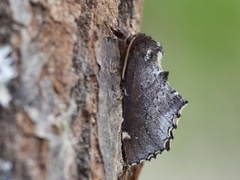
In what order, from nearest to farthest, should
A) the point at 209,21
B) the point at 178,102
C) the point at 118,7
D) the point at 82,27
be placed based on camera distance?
1. the point at 82,27
2. the point at 178,102
3. the point at 118,7
4. the point at 209,21

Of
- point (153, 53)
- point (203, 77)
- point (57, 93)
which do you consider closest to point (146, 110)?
point (153, 53)

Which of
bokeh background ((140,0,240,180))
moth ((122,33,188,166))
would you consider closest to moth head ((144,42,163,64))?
moth ((122,33,188,166))

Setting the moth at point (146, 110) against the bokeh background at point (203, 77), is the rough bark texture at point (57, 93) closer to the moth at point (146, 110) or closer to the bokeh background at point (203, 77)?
the moth at point (146, 110)

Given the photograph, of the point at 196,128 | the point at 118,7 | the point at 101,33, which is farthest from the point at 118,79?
the point at 196,128

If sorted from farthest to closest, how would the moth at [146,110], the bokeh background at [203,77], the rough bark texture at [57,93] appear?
1. the bokeh background at [203,77]
2. the moth at [146,110]
3. the rough bark texture at [57,93]

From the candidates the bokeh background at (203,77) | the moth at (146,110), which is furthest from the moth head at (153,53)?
the bokeh background at (203,77)

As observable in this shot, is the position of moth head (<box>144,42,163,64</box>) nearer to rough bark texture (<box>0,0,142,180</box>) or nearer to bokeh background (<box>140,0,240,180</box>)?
rough bark texture (<box>0,0,142,180</box>)

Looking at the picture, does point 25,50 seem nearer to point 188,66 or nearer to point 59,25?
point 59,25
